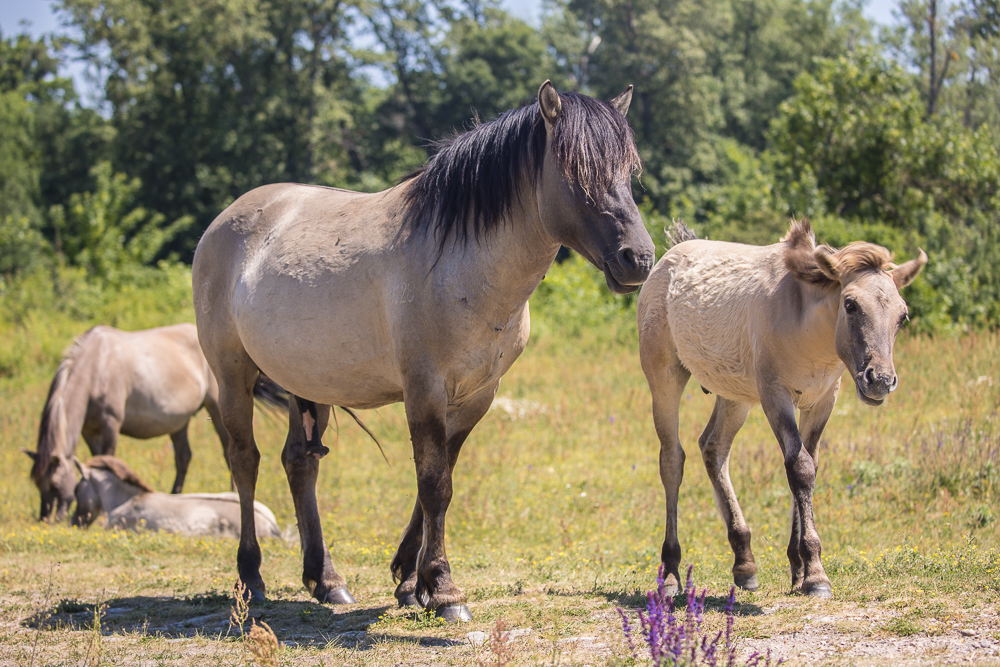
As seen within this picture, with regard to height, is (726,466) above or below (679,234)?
below

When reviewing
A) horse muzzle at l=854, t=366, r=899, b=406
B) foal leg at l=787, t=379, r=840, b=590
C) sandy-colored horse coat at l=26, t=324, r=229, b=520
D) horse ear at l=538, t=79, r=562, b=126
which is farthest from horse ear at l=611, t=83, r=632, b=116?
sandy-colored horse coat at l=26, t=324, r=229, b=520

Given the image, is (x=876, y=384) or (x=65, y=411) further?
(x=65, y=411)

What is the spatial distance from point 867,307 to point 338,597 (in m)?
3.77

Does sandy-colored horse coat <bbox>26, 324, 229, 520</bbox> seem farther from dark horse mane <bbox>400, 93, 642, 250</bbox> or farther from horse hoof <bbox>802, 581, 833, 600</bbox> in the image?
horse hoof <bbox>802, 581, 833, 600</bbox>

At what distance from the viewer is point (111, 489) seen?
934cm

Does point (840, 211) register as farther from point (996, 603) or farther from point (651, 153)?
point (651, 153)

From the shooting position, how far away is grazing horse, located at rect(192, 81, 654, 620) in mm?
4199

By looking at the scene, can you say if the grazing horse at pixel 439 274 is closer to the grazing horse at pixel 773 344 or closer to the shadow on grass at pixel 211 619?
the shadow on grass at pixel 211 619

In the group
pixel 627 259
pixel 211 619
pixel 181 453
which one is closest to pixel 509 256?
pixel 627 259

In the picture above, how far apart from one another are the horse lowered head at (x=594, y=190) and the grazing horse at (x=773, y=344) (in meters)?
1.29

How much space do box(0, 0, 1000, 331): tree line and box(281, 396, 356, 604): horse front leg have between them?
11.8 metres

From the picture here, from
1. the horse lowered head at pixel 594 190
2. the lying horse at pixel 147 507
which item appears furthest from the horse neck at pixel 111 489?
the horse lowered head at pixel 594 190

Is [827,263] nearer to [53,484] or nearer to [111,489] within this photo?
[111,489]

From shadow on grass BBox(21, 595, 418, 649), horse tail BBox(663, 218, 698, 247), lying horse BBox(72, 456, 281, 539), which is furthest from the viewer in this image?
lying horse BBox(72, 456, 281, 539)
